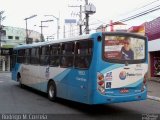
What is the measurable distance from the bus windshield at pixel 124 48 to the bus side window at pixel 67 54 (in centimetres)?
205

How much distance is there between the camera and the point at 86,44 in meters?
13.2

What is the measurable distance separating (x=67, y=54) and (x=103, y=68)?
2715 mm

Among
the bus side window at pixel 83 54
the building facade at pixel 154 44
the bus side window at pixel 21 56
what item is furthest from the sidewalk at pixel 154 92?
the bus side window at pixel 21 56

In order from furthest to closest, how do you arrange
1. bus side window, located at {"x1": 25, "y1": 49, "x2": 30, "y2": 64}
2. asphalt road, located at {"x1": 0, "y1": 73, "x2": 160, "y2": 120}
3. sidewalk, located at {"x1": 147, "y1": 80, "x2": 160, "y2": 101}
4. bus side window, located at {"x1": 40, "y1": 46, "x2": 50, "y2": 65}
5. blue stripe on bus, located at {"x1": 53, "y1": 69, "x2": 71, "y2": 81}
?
bus side window, located at {"x1": 25, "y1": 49, "x2": 30, "y2": 64}
sidewalk, located at {"x1": 147, "y1": 80, "x2": 160, "y2": 101}
bus side window, located at {"x1": 40, "y1": 46, "x2": 50, "y2": 65}
blue stripe on bus, located at {"x1": 53, "y1": 69, "x2": 71, "y2": 81}
asphalt road, located at {"x1": 0, "y1": 73, "x2": 160, "y2": 120}

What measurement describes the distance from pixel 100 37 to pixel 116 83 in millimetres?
1647

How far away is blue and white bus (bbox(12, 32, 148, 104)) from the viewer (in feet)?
40.8

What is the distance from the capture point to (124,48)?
42.7ft

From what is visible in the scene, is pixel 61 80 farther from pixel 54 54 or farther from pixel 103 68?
pixel 103 68

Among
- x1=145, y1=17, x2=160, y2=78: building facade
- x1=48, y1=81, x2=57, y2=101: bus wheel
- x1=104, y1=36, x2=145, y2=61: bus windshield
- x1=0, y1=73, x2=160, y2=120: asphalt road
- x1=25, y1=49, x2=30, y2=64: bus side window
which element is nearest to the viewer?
x1=104, y1=36, x2=145, y2=61: bus windshield

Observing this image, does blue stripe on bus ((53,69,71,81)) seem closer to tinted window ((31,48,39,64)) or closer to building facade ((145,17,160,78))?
tinted window ((31,48,39,64))

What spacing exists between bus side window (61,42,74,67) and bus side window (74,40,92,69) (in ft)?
1.65

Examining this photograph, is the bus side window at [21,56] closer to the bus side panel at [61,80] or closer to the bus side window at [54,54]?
the bus side window at [54,54]

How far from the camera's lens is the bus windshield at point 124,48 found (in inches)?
498

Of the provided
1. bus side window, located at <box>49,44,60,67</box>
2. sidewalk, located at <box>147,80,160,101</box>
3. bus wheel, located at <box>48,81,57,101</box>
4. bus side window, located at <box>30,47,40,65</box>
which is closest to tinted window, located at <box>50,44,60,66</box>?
bus side window, located at <box>49,44,60,67</box>
